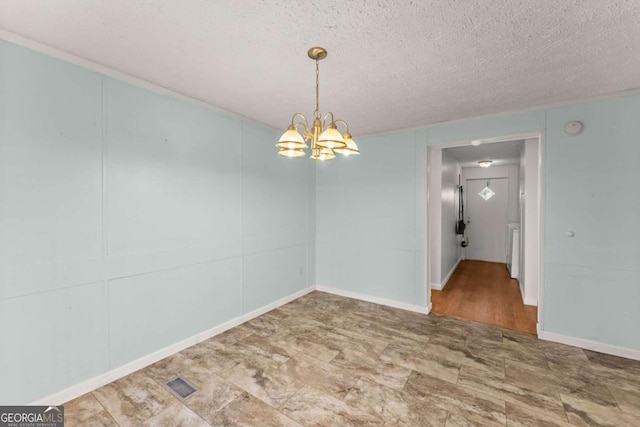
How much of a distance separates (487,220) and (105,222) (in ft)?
26.9

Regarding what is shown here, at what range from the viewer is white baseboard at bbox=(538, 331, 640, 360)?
8.79 feet

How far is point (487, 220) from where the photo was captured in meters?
7.37

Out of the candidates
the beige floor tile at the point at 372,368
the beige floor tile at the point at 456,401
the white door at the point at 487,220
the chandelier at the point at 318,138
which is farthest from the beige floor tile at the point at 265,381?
the white door at the point at 487,220

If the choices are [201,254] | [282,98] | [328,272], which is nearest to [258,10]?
[282,98]

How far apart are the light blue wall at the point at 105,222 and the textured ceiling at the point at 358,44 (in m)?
0.34

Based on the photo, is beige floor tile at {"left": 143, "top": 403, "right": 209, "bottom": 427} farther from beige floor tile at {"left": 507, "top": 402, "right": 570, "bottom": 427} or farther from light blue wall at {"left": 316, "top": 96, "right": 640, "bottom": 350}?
light blue wall at {"left": 316, "top": 96, "right": 640, "bottom": 350}

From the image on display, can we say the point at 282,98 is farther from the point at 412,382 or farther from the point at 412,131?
the point at 412,382

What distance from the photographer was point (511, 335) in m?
3.16

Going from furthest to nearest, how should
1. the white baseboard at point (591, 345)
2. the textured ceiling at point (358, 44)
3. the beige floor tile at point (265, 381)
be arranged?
the white baseboard at point (591, 345)
the beige floor tile at point (265, 381)
the textured ceiling at point (358, 44)

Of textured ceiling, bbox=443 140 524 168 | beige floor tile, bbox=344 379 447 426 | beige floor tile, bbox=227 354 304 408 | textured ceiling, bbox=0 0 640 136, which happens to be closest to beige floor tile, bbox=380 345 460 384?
beige floor tile, bbox=344 379 447 426

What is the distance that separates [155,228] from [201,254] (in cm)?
58

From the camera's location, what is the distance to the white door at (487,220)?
7137 mm

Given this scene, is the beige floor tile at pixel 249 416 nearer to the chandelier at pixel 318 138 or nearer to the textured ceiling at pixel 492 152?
the chandelier at pixel 318 138

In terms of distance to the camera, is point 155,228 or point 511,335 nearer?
point 155,228
